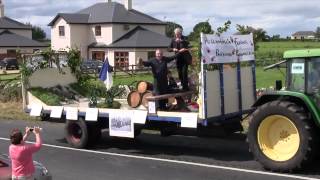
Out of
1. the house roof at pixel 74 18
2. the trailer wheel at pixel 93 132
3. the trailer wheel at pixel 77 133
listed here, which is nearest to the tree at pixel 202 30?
the trailer wheel at pixel 93 132

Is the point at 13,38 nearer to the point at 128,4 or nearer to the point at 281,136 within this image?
the point at 128,4

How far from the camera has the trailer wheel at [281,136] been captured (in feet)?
30.8

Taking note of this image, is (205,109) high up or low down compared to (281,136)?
up

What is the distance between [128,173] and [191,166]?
119 centimetres

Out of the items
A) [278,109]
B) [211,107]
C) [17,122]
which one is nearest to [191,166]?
[211,107]

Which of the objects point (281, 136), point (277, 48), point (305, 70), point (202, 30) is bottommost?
point (281, 136)

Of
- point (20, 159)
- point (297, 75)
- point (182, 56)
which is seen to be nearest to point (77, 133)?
point (182, 56)

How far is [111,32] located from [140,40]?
4376 mm

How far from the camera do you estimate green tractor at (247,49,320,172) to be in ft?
30.9

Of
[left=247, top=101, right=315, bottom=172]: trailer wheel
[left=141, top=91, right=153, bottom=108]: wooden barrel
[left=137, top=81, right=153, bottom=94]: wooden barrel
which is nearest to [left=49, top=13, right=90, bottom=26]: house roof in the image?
[left=137, top=81, right=153, bottom=94]: wooden barrel

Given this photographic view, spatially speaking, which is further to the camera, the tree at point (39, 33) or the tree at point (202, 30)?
the tree at point (39, 33)

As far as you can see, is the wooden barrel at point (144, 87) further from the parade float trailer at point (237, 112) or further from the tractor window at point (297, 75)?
the tractor window at point (297, 75)

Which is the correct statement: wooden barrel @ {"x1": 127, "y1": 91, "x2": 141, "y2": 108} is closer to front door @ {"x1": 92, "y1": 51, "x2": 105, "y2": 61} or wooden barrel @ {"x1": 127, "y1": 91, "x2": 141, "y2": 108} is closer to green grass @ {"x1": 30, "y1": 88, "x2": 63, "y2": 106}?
green grass @ {"x1": 30, "y1": 88, "x2": 63, "y2": 106}

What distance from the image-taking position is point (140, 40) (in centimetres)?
7044
